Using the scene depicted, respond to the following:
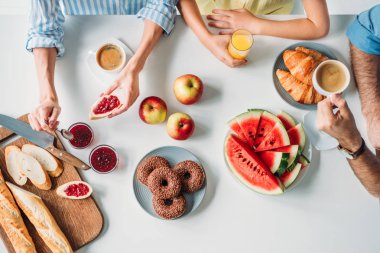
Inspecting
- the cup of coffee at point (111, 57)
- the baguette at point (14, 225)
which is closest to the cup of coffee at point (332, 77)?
the cup of coffee at point (111, 57)

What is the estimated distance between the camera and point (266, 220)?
1.47 meters

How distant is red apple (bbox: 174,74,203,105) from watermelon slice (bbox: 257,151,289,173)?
38 cm

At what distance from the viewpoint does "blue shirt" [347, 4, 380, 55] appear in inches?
57.4

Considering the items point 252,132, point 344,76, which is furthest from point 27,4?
point 344,76

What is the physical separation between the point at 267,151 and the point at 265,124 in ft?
0.37

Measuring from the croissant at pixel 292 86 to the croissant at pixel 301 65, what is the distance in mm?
20

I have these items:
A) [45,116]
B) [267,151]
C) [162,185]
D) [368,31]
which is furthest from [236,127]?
[45,116]

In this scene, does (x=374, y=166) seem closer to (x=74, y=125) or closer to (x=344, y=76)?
(x=344, y=76)

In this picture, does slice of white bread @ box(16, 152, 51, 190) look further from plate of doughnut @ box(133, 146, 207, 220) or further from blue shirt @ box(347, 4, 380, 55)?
blue shirt @ box(347, 4, 380, 55)

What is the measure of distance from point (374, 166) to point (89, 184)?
1152mm

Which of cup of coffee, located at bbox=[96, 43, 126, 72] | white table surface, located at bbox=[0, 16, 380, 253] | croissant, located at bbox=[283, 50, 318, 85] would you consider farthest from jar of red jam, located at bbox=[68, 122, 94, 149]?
croissant, located at bbox=[283, 50, 318, 85]

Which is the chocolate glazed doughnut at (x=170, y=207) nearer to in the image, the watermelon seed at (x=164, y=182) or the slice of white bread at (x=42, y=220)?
the watermelon seed at (x=164, y=182)

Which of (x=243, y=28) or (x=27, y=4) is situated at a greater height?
(x=27, y=4)

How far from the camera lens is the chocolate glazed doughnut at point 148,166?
4.77 feet
